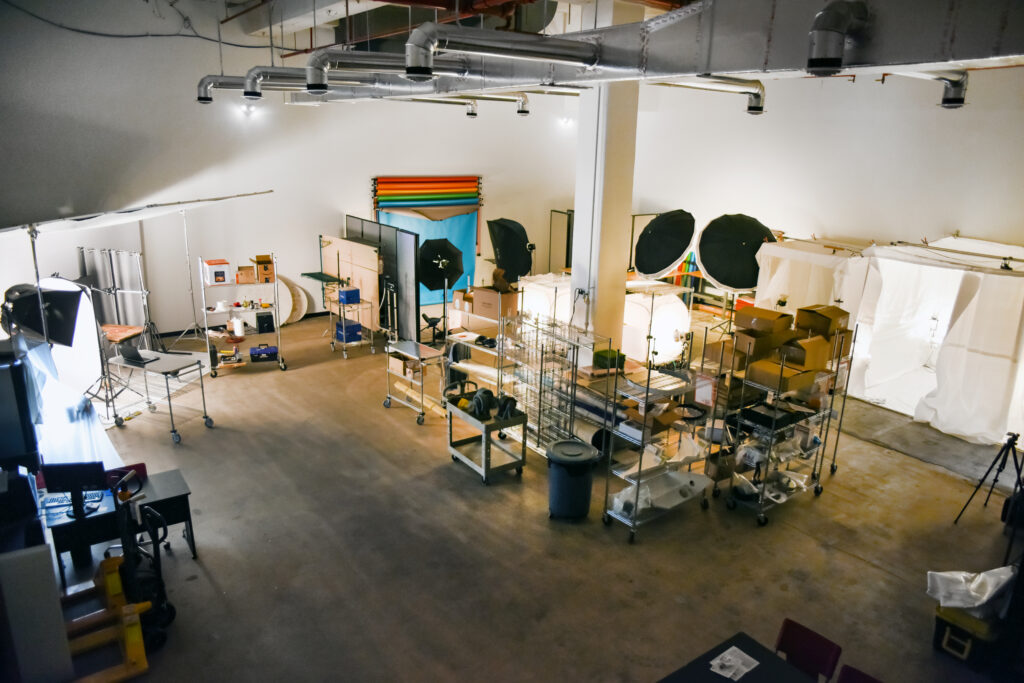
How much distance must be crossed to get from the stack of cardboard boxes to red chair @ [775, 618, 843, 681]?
8.04ft

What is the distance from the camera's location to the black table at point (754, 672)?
336 centimetres

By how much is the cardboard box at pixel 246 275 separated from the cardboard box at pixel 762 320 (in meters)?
6.78

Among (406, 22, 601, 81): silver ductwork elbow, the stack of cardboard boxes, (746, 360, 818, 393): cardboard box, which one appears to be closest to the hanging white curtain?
the stack of cardboard boxes

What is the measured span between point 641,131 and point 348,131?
568 centimetres

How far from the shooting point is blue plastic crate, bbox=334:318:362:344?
9.98 m

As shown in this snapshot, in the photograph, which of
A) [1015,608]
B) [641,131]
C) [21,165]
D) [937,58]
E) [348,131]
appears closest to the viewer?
[937,58]

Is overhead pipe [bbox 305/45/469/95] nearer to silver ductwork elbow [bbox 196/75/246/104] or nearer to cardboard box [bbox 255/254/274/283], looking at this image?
silver ductwork elbow [bbox 196/75/246/104]

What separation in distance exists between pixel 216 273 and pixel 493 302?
388 cm

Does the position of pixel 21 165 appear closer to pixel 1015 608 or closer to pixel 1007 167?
pixel 1015 608

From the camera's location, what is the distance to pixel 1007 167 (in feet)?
27.3

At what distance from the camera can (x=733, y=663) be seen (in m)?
3.47

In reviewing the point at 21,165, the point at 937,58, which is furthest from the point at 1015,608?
the point at 21,165

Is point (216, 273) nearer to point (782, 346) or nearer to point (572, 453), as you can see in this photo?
point (572, 453)

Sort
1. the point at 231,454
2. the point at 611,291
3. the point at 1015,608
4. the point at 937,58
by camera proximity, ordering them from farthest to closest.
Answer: the point at 611,291
the point at 231,454
the point at 1015,608
the point at 937,58
